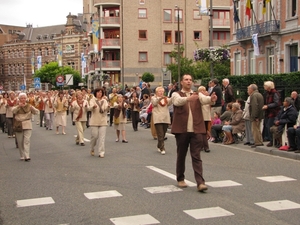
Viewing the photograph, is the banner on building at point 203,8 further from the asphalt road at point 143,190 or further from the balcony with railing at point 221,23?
the balcony with railing at point 221,23

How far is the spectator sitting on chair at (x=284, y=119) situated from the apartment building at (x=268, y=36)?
16.7 meters

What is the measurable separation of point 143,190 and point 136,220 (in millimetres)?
2273

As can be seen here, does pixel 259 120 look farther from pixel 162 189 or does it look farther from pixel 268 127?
pixel 162 189

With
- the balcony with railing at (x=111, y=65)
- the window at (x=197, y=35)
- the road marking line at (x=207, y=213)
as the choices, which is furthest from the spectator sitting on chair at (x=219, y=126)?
the window at (x=197, y=35)

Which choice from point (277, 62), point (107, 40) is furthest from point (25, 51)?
point (277, 62)

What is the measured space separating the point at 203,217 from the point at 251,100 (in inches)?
387

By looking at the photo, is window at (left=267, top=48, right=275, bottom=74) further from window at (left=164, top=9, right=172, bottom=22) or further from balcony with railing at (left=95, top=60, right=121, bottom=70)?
window at (left=164, top=9, right=172, bottom=22)

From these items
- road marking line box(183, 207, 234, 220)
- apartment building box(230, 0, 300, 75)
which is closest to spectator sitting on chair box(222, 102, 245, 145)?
road marking line box(183, 207, 234, 220)

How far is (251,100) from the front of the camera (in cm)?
1723

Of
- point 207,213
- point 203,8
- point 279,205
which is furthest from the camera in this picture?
point 203,8

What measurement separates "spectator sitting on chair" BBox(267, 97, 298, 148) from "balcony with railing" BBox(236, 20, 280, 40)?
19.6 m

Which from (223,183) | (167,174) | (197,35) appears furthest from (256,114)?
(197,35)

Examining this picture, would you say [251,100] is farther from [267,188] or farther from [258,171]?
[267,188]

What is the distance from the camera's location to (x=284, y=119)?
15.7 m
